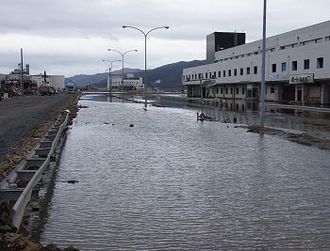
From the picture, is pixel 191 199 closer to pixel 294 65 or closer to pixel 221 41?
pixel 294 65

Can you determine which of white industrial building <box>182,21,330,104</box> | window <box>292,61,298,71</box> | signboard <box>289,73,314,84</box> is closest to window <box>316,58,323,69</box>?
white industrial building <box>182,21,330,104</box>

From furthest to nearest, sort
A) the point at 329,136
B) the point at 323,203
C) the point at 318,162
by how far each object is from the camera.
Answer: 1. the point at 329,136
2. the point at 318,162
3. the point at 323,203

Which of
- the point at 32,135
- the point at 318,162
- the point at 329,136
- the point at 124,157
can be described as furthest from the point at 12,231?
the point at 329,136

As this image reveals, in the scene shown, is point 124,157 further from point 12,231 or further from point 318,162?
point 12,231

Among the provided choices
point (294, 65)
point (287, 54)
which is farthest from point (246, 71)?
point (294, 65)

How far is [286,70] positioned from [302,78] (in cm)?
648

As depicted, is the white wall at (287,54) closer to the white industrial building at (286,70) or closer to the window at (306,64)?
the white industrial building at (286,70)

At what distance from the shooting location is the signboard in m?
62.5

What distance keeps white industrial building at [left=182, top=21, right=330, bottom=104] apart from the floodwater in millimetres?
30044

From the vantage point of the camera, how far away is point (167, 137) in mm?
23516

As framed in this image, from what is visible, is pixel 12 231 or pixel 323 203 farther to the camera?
pixel 323 203

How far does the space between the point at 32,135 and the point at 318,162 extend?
1259cm

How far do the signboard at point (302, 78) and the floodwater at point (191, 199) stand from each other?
4533cm

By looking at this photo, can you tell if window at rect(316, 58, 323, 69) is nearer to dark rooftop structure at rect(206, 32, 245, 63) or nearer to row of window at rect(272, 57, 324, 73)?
row of window at rect(272, 57, 324, 73)
